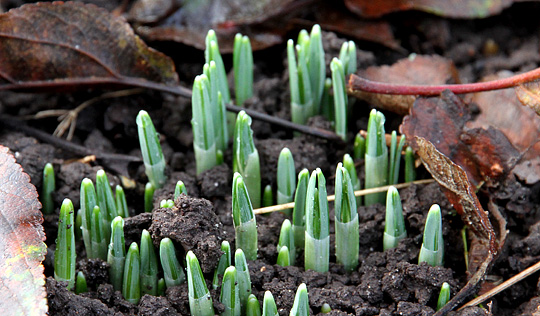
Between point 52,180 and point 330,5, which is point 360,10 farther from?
point 52,180

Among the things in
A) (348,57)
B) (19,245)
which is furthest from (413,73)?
(19,245)

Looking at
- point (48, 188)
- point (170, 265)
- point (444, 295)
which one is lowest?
point (444, 295)

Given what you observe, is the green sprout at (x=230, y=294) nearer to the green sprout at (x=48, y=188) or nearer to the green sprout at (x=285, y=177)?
the green sprout at (x=285, y=177)

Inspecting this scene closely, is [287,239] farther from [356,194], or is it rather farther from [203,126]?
[203,126]

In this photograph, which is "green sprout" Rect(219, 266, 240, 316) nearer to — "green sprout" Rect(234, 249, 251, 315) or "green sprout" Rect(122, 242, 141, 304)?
"green sprout" Rect(234, 249, 251, 315)

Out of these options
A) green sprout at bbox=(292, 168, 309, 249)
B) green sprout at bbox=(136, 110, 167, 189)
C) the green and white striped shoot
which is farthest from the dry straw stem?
the green and white striped shoot

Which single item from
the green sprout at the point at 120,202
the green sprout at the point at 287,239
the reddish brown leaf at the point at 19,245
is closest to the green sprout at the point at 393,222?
the green sprout at the point at 287,239
